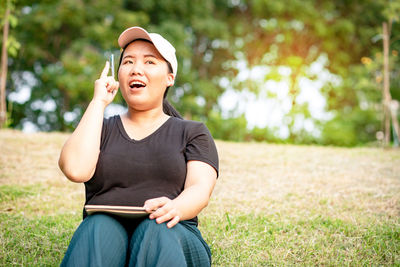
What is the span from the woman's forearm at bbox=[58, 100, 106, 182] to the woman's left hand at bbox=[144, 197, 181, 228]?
15.1 inches

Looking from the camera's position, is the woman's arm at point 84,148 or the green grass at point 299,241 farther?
the green grass at point 299,241

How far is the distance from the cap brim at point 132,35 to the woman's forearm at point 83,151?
48cm

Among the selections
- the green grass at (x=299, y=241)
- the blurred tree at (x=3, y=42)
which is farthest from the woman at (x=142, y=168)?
the blurred tree at (x=3, y=42)

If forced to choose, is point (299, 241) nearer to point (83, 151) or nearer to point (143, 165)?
point (143, 165)

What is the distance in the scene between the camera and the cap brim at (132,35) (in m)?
2.14

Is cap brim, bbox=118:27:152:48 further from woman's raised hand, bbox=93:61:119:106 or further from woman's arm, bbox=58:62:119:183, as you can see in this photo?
woman's arm, bbox=58:62:119:183

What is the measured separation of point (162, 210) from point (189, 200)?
17cm

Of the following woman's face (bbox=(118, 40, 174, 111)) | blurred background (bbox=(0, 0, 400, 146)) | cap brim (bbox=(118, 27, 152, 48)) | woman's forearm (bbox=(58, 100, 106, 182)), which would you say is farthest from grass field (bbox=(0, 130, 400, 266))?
blurred background (bbox=(0, 0, 400, 146))

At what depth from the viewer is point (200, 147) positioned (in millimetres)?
2156

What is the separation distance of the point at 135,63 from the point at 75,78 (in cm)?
1119

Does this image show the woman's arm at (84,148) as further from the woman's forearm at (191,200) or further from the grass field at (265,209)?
the grass field at (265,209)

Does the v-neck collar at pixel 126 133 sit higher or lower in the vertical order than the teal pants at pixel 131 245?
higher

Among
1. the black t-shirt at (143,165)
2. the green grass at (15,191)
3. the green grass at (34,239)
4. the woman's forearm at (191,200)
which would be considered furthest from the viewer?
the green grass at (15,191)

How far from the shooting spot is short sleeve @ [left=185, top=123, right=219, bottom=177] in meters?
2.13
